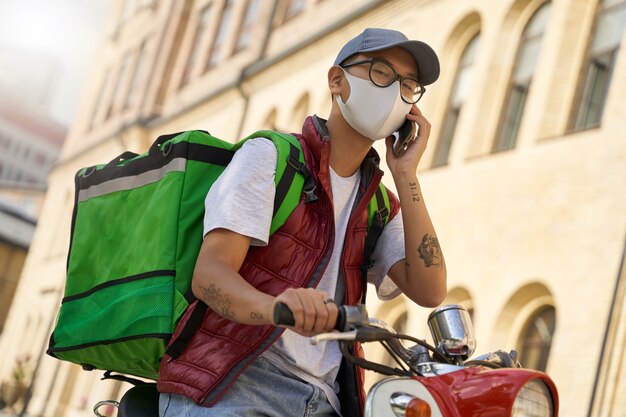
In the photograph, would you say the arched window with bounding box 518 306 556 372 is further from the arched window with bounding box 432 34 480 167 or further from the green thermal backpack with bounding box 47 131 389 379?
the green thermal backpack with bounding box 47 131 389 379

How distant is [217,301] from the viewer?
2.87 metres

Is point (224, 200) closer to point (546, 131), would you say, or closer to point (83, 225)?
point (83, 225)

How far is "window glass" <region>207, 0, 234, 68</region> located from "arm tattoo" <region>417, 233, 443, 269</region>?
1168 inches

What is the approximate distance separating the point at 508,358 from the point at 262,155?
844 mm

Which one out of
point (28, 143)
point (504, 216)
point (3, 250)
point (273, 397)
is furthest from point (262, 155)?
point (28, 143)

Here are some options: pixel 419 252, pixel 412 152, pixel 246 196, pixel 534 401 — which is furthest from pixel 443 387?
pixel 412 152

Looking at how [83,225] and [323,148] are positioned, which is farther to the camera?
[83,225]

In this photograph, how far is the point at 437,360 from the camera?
113 inches

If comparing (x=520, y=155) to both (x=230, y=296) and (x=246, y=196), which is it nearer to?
(x=246, y=196)

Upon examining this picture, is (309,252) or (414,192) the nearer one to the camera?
(309,252)

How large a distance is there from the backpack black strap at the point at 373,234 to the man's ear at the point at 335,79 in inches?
12.8

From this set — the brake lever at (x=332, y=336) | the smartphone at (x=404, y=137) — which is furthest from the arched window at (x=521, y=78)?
the brake lever at (x=332, y=336)

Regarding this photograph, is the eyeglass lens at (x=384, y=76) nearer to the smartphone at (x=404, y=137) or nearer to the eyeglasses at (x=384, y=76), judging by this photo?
the eyeglasses at (x=384, y=76)

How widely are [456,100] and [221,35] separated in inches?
602
